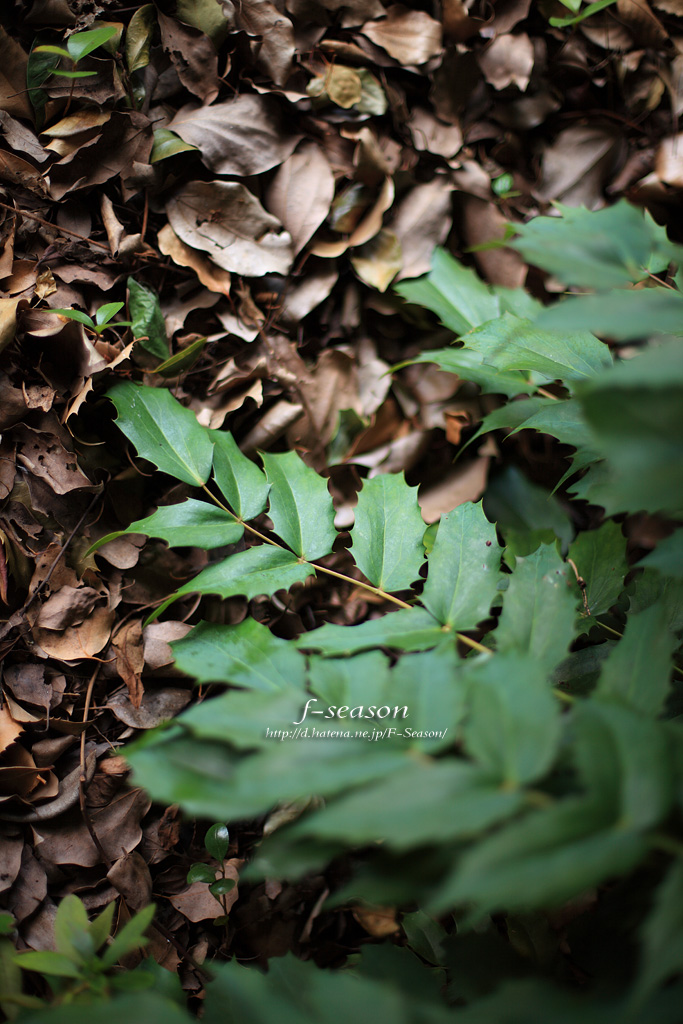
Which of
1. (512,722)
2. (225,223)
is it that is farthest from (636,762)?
(225,223)

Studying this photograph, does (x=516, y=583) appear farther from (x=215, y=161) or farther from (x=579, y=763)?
(x=215, y=161)

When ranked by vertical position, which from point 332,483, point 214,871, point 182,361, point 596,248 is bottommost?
point 214,871

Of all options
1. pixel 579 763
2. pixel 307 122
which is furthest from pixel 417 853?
pixel 307 122

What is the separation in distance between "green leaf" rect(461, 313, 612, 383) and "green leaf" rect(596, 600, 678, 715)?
0.43 metres

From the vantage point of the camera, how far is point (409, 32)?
1320 millimetres

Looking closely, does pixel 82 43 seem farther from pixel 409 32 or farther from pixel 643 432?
pixel 643 432

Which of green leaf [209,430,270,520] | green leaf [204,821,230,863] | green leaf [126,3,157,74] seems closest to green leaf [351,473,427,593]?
green leaf [209,430,270,520]

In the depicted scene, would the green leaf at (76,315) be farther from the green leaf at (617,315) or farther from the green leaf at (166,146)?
the green leaf at (617,315)

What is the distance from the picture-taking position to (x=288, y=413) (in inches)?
48.4

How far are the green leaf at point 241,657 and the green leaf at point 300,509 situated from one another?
162 millimetres

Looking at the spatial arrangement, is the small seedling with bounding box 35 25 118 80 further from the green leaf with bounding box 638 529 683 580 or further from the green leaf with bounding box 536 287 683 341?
the green leaf with bounding box 638 529 683 580

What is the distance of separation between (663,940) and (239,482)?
0.73 meters

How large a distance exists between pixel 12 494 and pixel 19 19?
2.78 feet

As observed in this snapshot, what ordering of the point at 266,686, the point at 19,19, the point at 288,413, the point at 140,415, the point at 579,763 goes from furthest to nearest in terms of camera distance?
the point at 288,413, the point at 19,19, the point at 140,415, the point at 266,686, the point at 579,763
